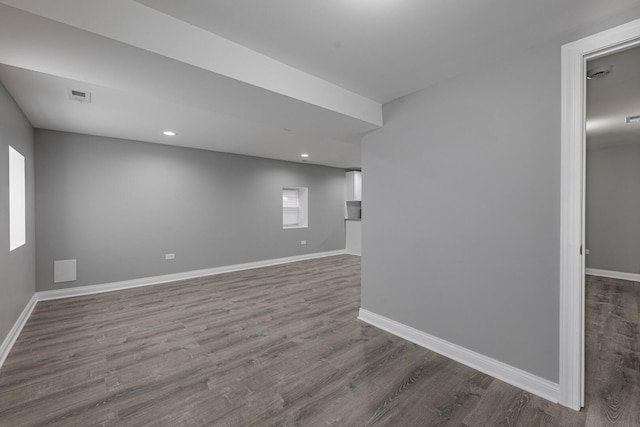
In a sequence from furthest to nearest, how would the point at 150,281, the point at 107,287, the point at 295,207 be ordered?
the point at 295,207 < the point at 150,281 < the point at 107,287

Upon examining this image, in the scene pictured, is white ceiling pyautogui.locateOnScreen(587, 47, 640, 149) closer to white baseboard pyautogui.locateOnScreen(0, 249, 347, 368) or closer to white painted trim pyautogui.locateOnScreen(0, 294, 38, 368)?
white painted trim pyautogui.locateOnScreen(0, 294, 38, 368)

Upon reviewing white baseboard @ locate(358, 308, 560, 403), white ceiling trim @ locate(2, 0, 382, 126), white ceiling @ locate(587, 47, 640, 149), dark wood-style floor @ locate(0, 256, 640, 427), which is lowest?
dark wood-style floor @ locate(0, 256, 640, 427)

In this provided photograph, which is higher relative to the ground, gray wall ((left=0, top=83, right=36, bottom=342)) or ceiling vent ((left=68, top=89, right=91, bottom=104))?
ceiling vent ((left=68, top=89, right=91, bottom=104))

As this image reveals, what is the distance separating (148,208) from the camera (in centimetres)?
477

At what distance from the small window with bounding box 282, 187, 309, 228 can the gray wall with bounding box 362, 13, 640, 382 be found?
4.13 meters

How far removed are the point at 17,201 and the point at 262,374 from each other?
3327 mm

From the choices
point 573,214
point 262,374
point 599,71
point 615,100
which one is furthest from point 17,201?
point 615,100

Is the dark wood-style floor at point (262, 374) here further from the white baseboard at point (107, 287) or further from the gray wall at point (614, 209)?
the gray wall at point (614, 209)

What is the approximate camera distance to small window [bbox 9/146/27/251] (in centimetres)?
279

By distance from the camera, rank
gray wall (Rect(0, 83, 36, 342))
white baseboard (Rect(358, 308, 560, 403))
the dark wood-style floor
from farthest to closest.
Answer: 1. gray wall (Rect(0, 83, 36, 342))
2. white baseboard (Rect(358, 308, 560, 403))
3. the dark wood-style floor

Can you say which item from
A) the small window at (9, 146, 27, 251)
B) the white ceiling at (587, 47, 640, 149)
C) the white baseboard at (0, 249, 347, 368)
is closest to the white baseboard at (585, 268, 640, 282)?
the white ceiling at (587, 47, 640, 149)

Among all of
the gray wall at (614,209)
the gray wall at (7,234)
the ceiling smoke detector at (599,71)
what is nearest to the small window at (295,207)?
the gray wall at (7,234)

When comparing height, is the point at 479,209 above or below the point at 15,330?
above

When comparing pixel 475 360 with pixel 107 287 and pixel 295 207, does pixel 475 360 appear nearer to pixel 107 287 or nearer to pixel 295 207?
pixel 107 287
